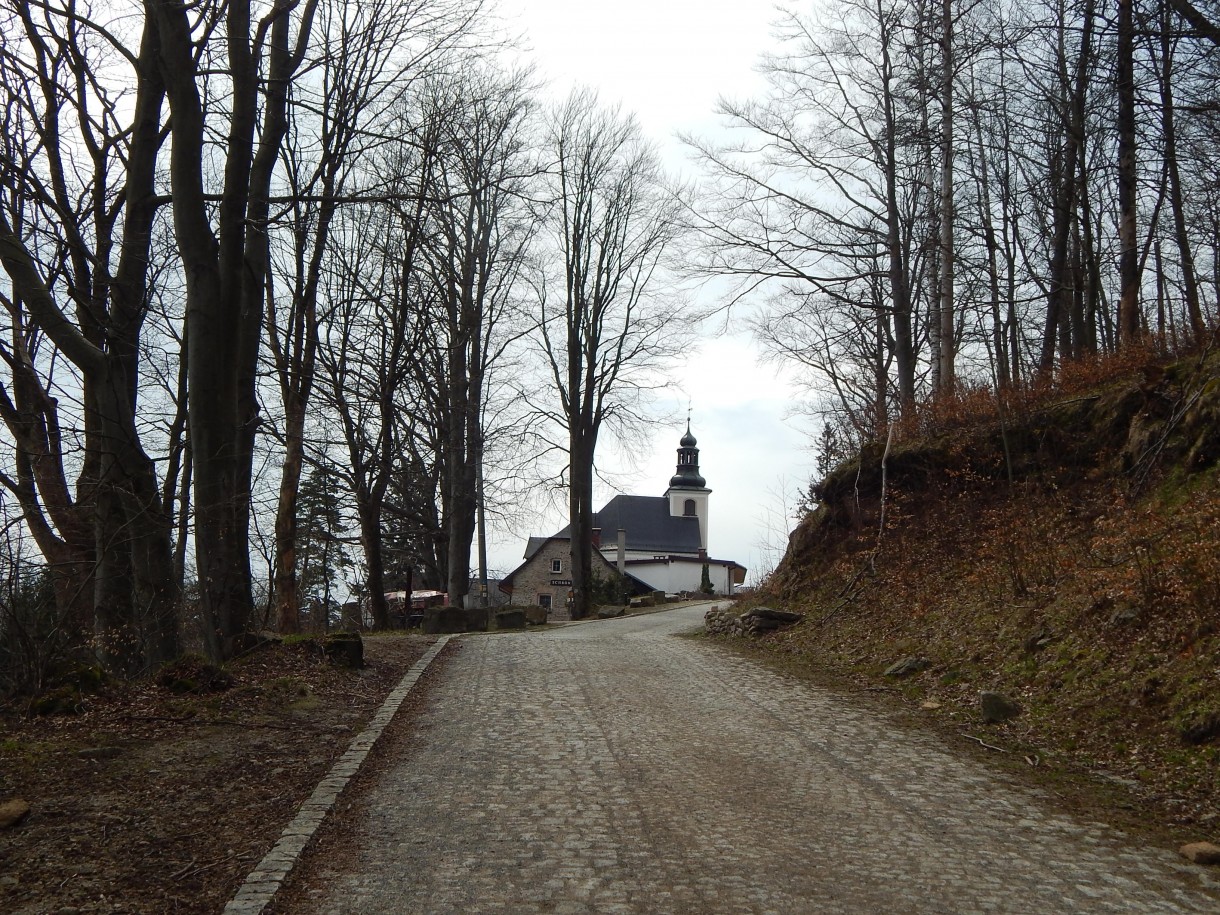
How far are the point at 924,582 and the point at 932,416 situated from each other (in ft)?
14.7

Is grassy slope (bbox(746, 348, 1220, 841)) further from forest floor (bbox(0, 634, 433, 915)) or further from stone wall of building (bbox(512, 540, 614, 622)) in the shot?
stone wall of building (bbox(512, 540, 614, 622))

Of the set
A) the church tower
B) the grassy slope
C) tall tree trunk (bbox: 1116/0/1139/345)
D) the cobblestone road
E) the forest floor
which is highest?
the church tower

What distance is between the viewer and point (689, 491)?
316ft

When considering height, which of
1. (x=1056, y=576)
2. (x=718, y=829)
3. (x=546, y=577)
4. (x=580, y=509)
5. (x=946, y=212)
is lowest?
(x=718, y=829)

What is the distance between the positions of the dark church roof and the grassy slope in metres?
71.1

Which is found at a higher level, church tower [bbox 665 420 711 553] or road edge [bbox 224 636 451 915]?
church tower [bbox 665 420 711 553]

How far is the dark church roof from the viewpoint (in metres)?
92.1

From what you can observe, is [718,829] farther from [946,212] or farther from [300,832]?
[946,212]

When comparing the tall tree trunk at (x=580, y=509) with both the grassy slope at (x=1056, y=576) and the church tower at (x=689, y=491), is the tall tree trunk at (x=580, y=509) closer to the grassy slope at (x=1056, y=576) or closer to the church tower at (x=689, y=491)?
the grassy slope at (x=1056, y=576)

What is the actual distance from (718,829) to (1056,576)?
688 cm

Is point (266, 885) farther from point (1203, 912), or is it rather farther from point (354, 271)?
point (354, 271)

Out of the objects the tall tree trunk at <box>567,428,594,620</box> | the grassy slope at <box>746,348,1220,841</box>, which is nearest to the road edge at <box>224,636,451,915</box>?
the grassy slope at <box>746,348,1220,841</box>

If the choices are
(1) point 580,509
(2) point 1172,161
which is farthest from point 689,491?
(2) point 1172,161

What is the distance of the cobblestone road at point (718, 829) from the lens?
192 inches
